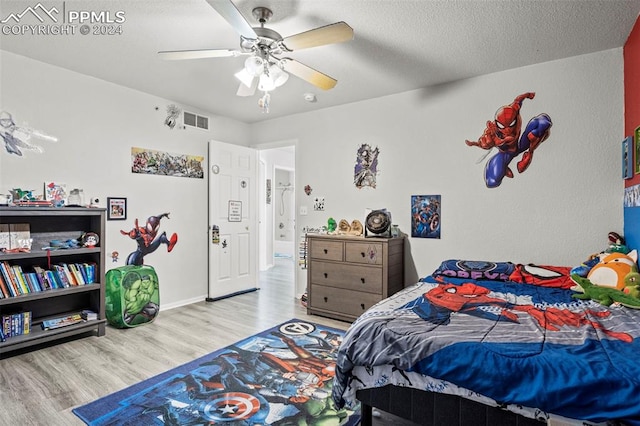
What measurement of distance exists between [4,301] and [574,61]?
5.10 metres

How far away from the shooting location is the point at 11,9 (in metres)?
2.20

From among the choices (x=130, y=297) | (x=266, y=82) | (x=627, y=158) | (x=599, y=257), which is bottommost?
(x=130, y=297)

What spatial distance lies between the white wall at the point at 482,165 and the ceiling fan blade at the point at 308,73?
4.92ft

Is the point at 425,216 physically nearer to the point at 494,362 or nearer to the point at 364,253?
the point at 364,253

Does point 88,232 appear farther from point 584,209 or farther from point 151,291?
point 584,209

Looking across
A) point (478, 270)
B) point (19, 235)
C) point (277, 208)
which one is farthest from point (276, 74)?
point (277, 208)

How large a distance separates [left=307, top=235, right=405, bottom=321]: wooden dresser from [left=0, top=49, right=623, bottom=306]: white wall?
402mm

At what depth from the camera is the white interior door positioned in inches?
175

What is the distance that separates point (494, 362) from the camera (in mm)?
1383

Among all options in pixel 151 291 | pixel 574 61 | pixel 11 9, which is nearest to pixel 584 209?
pixel 574 61

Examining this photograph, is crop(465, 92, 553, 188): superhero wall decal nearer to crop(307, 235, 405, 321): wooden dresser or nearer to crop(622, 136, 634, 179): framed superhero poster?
crop(622, 136, 634, 179): framed superhero poster

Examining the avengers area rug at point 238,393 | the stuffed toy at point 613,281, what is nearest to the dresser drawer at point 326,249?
the avengers area rug at point 238,393

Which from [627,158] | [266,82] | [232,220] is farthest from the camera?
[232,220]

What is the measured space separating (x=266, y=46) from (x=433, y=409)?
2.33m
